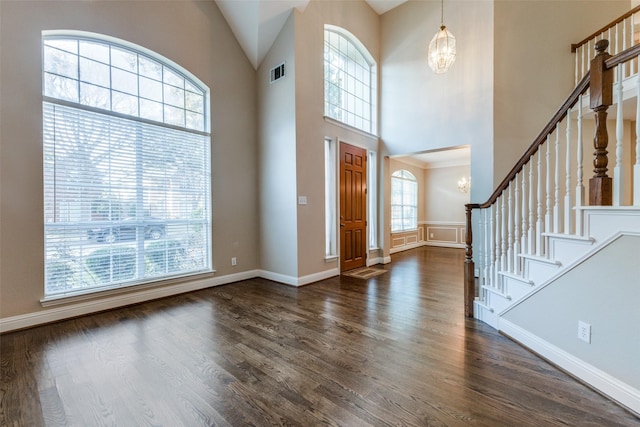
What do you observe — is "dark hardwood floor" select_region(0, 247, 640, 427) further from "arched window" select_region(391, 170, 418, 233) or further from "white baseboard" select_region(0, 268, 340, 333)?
"arched window" select_region(391, 170, 418, 233)

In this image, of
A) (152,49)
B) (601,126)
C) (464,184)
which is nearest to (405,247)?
(464,184)

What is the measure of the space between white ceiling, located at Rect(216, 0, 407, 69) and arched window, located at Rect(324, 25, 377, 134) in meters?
1.01

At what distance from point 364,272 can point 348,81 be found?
3778 mm

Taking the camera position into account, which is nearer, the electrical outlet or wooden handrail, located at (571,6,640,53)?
the electrical outlet

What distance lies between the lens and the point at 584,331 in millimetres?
1836

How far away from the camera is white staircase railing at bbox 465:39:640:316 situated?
174 centimetres

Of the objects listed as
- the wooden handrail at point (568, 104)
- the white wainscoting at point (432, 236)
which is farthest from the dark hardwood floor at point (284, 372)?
the white wainscoting at point (432, 236)

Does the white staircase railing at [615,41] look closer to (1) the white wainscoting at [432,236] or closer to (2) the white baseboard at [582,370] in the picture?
(2) the white baseboard at [582,370]

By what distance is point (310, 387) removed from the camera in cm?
180

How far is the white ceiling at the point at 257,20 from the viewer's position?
3968mm

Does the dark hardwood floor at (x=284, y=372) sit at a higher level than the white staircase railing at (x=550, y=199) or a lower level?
lower

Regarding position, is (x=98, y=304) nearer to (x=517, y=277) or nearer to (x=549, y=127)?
(x=517, y=277)

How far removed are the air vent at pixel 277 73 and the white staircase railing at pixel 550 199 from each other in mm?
3397

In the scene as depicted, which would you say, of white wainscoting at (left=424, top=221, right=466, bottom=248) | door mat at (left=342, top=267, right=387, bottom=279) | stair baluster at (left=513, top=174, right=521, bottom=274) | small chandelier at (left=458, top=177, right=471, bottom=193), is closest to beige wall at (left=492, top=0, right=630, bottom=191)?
stair baluster at (left=513, top=174, right=521, bottom=274)
